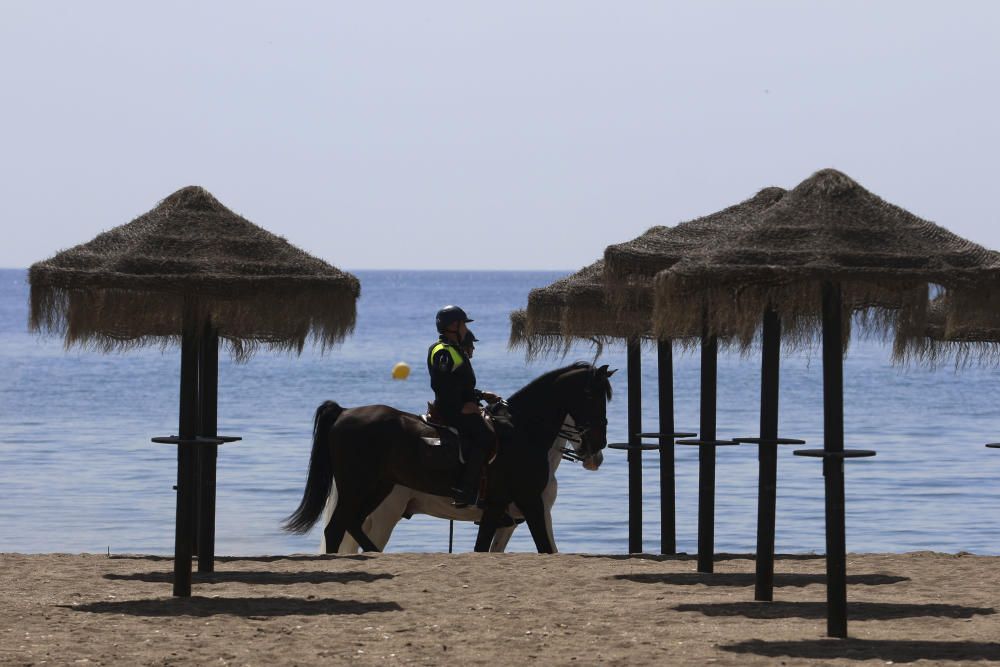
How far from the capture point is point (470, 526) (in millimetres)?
25031

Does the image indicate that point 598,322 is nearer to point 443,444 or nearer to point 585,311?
point 585,311

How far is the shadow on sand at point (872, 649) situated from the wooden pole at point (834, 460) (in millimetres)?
237

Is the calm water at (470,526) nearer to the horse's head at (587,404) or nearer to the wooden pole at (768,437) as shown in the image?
the horse's head at (587,404)

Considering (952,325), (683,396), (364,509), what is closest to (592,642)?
(952,325)

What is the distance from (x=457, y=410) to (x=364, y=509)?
1.65m

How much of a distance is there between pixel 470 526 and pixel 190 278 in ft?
44.1

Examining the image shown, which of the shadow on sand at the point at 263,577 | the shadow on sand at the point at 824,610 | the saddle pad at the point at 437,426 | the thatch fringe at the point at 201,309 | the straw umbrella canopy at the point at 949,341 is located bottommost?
the shadow on sand at the point at 263,577

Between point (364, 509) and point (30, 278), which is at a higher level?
point (30, 278)

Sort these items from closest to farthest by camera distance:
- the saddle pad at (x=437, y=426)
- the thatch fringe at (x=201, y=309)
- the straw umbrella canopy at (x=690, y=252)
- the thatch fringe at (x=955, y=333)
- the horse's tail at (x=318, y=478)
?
the thatch fringe at (x=955, y=333), the thatch fringe at (x=201, y=309), the straw umbrella canopy at (x=690, y=252), the saddle pad at (x=437, y=426), the horse's tail at (x=318, y=478)

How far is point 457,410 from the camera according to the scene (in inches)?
621

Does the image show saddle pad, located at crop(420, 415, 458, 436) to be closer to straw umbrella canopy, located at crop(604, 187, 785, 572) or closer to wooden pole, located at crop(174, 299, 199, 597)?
straw umbrella canopy, located at crop(604, 187, 785, 572)

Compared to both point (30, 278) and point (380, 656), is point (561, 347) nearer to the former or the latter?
point (30, 278)

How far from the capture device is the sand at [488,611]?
10.1 metres

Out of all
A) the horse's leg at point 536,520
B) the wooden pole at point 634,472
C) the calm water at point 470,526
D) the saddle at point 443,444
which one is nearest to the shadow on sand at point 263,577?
the calm water at point 470,526
